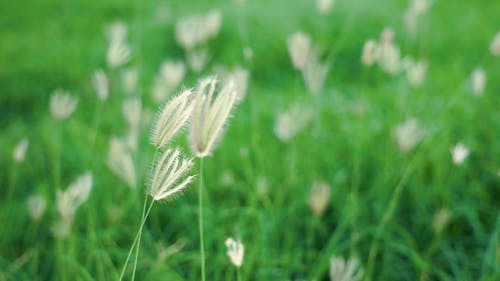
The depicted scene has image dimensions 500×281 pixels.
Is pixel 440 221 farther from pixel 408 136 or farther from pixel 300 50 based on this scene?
pixel 300 50

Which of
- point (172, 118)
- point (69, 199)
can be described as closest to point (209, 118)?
point (172, 118)

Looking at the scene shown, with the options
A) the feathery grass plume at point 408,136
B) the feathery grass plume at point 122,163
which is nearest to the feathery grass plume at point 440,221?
the feathery grass plume at point 408,136

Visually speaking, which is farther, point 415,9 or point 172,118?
point 415,9

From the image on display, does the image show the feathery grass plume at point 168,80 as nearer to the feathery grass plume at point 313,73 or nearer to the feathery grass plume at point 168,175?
the feathery grass plume at point 313,73

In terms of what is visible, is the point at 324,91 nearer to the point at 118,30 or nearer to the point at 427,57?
the point at 427,57

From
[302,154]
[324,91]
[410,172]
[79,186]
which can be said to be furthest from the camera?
[324,91]

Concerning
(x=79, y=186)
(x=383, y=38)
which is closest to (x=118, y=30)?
(x=79, y=186)
